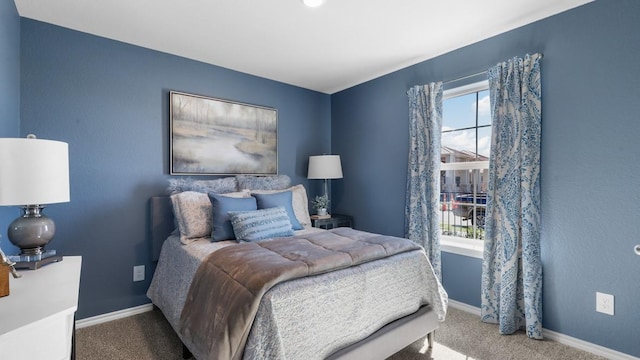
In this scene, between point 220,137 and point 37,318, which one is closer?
point 37,318

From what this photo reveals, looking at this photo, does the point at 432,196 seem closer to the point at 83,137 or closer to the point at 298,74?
the point at 298,74

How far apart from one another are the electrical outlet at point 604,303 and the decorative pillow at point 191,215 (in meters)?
2.89

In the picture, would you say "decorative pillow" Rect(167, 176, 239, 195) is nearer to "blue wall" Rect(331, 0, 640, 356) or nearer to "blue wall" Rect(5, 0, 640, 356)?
"blue wall" Rect(5, 0, 640, 356)

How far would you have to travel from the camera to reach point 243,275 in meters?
1.52

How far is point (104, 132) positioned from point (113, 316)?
62.7 inches

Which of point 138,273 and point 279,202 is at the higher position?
point 279,202

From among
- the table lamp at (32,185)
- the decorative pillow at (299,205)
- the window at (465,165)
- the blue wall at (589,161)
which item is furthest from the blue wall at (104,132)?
the blue wall at (589,161)

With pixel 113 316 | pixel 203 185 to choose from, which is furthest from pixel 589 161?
pixel 113 316

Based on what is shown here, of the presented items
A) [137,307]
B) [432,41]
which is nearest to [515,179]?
[432,41]

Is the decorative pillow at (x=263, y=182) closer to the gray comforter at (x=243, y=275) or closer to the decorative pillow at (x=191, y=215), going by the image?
the decorative pillow at (x=191, y=215)

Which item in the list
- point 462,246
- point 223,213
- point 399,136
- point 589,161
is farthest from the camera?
point 399,136

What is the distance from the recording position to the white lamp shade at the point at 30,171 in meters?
1.37

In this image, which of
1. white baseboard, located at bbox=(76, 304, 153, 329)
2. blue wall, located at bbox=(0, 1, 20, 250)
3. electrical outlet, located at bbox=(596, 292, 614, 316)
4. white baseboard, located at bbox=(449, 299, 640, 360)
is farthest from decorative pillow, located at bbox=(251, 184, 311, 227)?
electrical outlet, located at bbox=(596, 292, 614, 316)

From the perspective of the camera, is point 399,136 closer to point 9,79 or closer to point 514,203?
point 514,203
